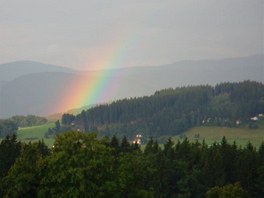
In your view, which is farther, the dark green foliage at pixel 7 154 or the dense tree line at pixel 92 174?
the dark green foliage at pixel 7 154

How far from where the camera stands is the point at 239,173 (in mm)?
79188

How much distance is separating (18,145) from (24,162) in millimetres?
24429

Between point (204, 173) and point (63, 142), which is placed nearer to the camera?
point (63, 142)

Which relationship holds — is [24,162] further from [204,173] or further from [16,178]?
[204,173]

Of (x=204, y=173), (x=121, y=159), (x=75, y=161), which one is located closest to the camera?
(x=75, y=161)

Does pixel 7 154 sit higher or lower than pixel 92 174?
higher

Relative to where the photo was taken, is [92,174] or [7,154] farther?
[7,154]

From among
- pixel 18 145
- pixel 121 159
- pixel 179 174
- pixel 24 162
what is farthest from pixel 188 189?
pixel 24 162

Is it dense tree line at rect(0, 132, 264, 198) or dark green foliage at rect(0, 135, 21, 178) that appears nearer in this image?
dense tree line at rect(0, 132, 264, 198)

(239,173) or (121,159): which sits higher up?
(121,159)

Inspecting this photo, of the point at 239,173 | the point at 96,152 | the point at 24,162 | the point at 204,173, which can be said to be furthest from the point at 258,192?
the point at 24,162

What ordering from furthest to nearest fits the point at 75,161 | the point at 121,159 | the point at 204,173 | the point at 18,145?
1. the point at 204,173
2. the point at 18,145
3. the point at 121,159
4. the point at 75,161

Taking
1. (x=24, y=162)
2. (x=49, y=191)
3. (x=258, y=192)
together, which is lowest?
(x=258, y=192)

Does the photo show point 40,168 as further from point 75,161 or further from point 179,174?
point 179,174
